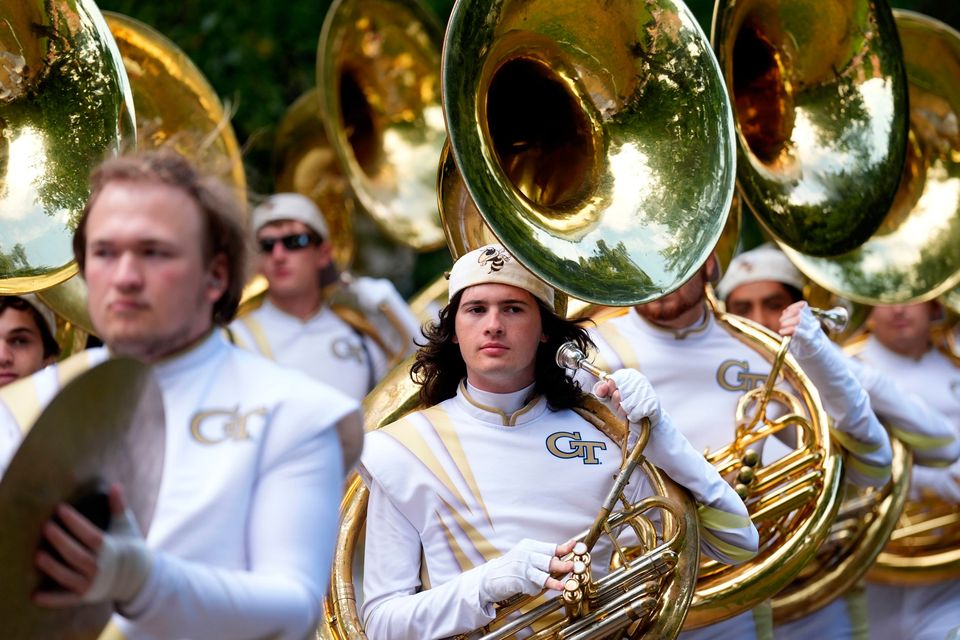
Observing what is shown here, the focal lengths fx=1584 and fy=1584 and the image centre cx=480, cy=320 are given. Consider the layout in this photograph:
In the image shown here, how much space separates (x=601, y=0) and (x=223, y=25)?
5502mm

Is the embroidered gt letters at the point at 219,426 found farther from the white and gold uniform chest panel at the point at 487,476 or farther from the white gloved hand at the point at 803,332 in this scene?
the white gloved hand at the point at 803,332

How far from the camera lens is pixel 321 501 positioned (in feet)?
8.22

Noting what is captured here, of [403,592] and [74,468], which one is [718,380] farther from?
[74,468]

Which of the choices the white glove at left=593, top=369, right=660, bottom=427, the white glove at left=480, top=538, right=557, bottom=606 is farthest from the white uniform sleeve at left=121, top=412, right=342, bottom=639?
the white glove at left=593, top=369, right=660, bottom=427

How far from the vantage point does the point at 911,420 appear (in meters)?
5.12

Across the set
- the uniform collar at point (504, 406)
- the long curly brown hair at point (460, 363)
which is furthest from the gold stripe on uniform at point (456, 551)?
the long curly brown hair at point (460, 363)

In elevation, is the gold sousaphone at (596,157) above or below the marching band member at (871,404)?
above

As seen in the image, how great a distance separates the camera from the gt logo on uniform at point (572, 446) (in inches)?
142

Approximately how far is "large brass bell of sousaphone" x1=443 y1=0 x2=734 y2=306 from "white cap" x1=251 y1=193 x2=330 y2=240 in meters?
2.62

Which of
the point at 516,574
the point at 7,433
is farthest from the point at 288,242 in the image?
the point at 7,433

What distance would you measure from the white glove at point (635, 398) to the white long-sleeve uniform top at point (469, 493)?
0.14m

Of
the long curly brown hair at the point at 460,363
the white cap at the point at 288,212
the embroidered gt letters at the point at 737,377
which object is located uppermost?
the white cap at the point at 288,212

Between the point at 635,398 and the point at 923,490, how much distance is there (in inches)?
102

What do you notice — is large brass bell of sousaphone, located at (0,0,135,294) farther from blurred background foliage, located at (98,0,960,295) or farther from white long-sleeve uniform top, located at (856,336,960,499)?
blurred background foliage, located at (98,0,960,295)
